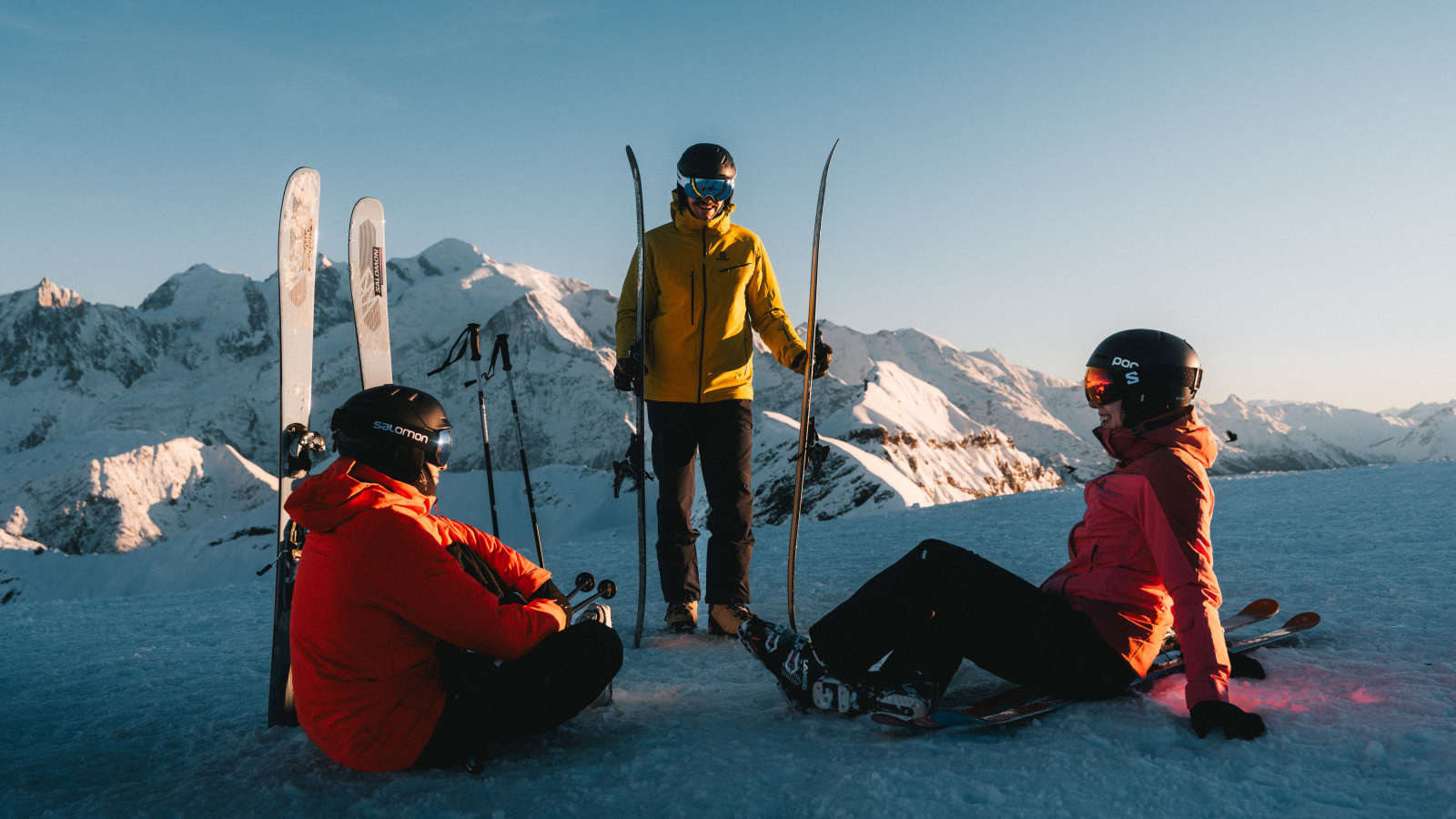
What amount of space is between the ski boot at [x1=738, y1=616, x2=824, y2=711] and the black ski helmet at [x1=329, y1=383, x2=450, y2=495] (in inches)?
45.7

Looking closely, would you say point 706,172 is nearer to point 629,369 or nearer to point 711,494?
point 629,369

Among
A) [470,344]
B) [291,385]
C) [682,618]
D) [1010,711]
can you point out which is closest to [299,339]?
[291,385]

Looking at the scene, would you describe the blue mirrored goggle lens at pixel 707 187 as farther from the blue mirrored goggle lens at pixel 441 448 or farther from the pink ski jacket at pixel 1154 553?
the pink ski jacket at pixel 1154 553

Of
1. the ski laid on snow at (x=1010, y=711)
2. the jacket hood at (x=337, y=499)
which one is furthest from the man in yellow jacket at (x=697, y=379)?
the jacket hood at (x=337, y=499)

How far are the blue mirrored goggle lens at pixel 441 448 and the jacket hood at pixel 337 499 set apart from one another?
0.68ft

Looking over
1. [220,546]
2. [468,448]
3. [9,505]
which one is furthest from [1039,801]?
[468,448]

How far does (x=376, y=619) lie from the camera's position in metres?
2.02

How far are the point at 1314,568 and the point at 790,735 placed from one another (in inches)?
139

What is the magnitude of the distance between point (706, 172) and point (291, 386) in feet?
6.73

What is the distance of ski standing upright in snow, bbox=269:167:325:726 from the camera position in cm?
272

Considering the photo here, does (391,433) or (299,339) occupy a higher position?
(299,339)

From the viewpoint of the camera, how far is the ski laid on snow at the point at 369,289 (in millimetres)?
3748

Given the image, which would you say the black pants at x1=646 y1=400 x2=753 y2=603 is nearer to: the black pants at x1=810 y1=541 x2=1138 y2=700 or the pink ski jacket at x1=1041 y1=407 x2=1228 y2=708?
the black pants at x1=810 y1=541 x2=1138 y2=700

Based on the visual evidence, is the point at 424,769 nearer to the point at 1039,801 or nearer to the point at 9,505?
the point at 1039,801
